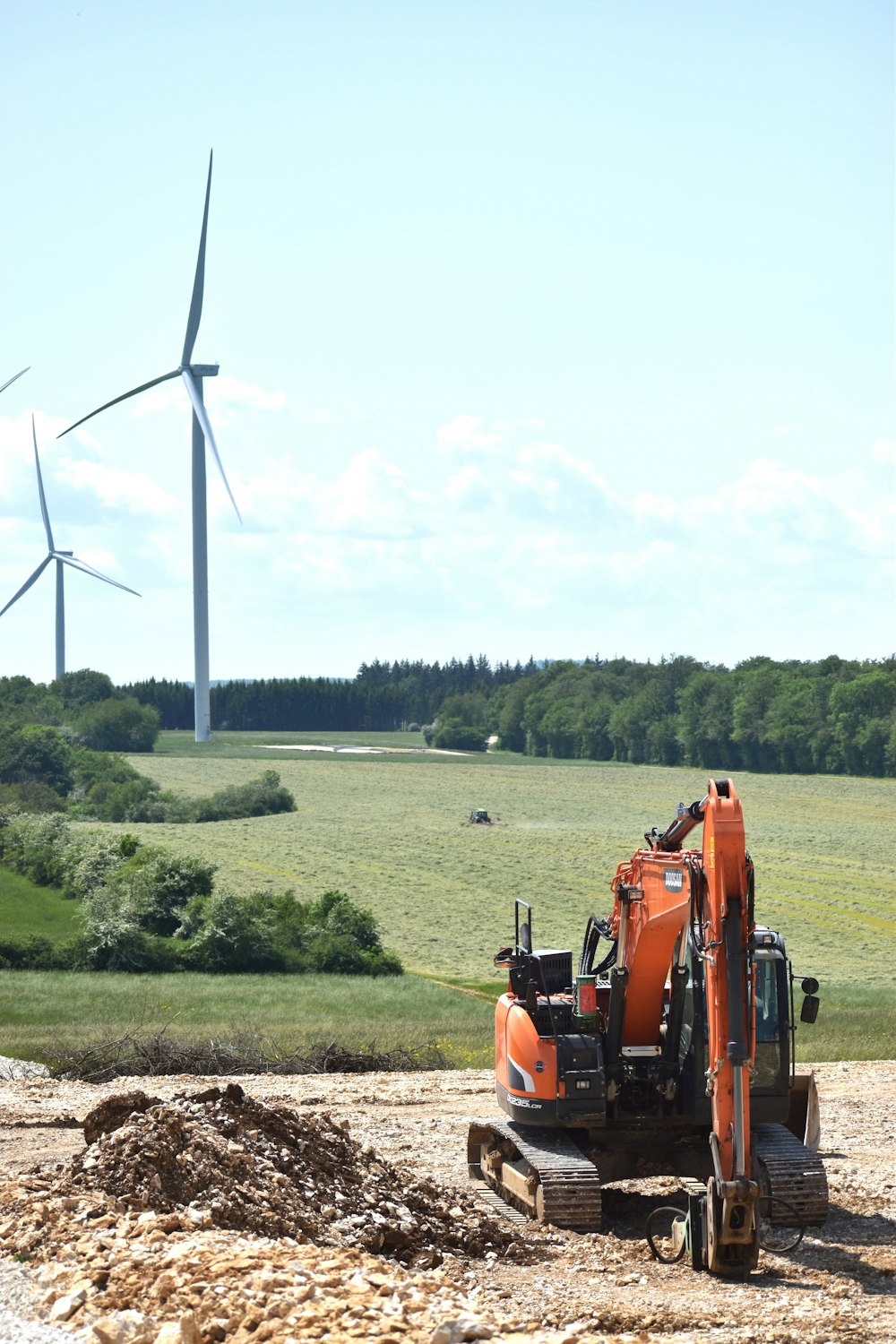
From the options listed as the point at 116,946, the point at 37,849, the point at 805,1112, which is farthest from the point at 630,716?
the point at 805,1112

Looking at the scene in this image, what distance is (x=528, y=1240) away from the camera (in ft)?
45.4

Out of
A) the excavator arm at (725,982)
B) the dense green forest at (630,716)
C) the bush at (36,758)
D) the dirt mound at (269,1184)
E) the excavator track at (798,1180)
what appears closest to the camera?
the excavator arm at (725,982)

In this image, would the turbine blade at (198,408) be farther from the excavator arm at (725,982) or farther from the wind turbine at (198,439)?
the excavator arm at (725,982)

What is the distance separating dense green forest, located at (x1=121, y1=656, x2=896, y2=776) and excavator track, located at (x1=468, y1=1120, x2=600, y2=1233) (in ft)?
331

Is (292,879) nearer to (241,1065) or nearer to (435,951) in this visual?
(435,951)

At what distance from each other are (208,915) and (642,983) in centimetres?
3257

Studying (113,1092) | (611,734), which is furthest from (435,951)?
(611,734)

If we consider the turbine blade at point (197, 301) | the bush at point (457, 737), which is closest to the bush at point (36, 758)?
the turbine blade at point (197, 301)

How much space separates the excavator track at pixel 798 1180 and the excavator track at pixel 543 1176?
5.39 feet

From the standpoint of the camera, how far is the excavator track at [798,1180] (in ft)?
45.9

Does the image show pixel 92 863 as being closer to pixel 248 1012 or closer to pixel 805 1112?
pixel 248 1012

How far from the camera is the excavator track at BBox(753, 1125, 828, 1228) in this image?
13992 mm

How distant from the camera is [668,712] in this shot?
459 ft

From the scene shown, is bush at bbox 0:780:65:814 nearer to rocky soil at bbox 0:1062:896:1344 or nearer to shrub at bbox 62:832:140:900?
shrub at bbox 62:832:140:900
